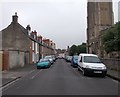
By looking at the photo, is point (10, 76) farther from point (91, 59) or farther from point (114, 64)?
point (114, 64)

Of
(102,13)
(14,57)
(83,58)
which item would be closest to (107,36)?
(83,58)

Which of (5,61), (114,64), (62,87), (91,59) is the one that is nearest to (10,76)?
(91,59)

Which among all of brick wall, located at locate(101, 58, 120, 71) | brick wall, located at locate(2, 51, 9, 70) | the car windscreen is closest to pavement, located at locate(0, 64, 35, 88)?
brick wall, located at locate(2, 51, 9, 70)

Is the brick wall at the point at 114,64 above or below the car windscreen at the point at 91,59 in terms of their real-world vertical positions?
below

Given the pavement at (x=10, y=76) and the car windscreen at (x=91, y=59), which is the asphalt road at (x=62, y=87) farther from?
the car windscreen at (x=91, y=59)

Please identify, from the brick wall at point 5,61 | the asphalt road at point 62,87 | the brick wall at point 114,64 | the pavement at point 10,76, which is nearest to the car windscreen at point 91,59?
the brick wall at point 114,64

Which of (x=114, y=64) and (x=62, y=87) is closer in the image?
(x=62, y=87)

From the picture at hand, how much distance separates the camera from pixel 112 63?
30.4m

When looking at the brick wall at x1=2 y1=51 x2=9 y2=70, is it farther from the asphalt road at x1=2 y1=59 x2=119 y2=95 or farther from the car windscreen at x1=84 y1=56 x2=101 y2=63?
the asphalt road at x1=2 y1=59 x2=119 y2=95

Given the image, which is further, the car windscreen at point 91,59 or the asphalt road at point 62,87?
the car windscreen at point 91,59

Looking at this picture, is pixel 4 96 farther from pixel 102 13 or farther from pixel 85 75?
pixel 102 13

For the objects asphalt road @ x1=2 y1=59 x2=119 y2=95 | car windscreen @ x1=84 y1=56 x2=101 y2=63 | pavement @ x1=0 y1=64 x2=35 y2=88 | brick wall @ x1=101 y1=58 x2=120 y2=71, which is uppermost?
car windscreen @ x1=84 y1=56 x2=101 y2=63

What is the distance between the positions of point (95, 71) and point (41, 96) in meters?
11.1

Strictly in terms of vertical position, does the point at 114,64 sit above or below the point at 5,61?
below
